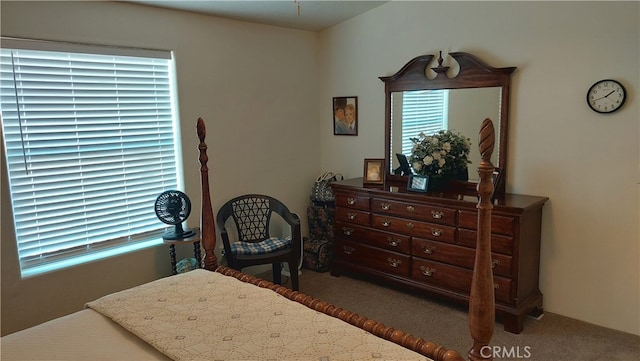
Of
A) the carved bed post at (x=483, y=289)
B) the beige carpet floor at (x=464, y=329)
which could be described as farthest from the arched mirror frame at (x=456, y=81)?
the carved bed post at (x=483, y=289)

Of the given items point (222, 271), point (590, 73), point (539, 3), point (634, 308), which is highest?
point (539, 3)

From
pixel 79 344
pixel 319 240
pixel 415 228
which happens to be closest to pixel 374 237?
pixel 415 228

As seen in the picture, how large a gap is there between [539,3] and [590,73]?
Answer: 0.62 m

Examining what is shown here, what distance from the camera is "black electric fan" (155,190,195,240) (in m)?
3.29

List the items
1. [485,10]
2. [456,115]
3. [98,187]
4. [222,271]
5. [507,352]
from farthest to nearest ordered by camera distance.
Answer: [456,115], [485,10], [98,187], [507,352], [222,271]

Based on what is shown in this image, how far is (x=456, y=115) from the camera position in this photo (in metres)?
3.62

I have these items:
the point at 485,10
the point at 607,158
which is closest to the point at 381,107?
the point at 485,10

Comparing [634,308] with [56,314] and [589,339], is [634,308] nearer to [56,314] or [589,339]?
[589,339]

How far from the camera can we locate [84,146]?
305 cm

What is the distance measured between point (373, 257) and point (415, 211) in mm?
616

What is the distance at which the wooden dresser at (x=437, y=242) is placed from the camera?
3.00m

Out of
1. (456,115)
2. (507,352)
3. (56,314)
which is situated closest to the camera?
(507,352)

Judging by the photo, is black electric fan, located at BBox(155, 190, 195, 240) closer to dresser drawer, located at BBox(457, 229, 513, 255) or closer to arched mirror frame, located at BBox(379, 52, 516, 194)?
arched mirror frame, located at BBox(379, 52, 516, 194)

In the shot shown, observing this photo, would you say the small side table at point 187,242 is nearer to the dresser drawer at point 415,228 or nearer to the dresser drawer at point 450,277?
the dresser drawer at point 415,228
